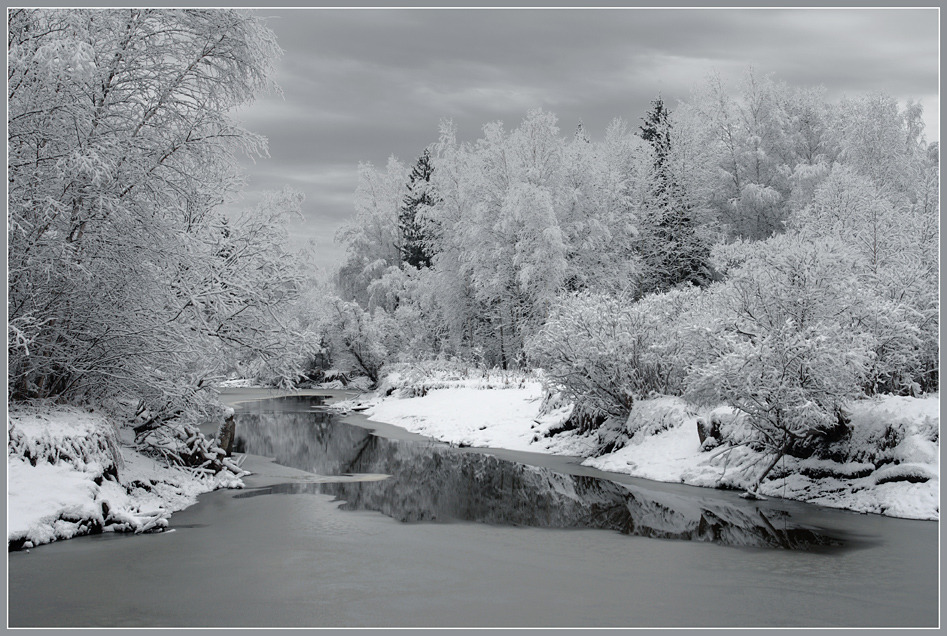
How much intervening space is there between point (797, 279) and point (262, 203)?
921cm

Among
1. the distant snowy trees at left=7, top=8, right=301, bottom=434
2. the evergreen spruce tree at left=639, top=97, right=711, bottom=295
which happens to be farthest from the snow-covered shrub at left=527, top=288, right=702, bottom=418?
the evergreen spruce tree at left=639, top=97, right=711, bottom=295

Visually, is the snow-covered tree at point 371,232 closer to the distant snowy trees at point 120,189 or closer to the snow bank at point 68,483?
the distant snowy trees at point 120,189

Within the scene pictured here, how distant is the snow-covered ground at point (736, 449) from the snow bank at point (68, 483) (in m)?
8.60

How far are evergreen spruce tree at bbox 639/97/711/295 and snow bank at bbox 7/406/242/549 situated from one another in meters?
26.7

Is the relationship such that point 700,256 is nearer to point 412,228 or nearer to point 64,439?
point 412,228

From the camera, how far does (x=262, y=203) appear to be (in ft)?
44.1

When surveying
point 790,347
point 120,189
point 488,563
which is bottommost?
point 488,563

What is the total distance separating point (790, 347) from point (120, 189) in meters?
9.36

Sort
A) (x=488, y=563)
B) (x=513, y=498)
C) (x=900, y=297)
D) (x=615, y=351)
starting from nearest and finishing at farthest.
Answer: (x=488, y=563) → (x=513, y=498) → (x=900, y=297) → (x=615, y=351)

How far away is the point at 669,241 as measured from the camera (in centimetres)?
3403


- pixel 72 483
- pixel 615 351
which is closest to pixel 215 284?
pixel 72 483

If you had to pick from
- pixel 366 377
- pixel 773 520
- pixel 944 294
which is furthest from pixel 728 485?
pixel 366 377

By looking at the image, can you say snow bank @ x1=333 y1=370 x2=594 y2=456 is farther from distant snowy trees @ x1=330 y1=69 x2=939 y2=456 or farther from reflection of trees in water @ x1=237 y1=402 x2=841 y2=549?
reflection of trees in water @ x1=237 y1=402 x2=841 y2=549

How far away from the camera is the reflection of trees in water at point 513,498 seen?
955 centimetres
